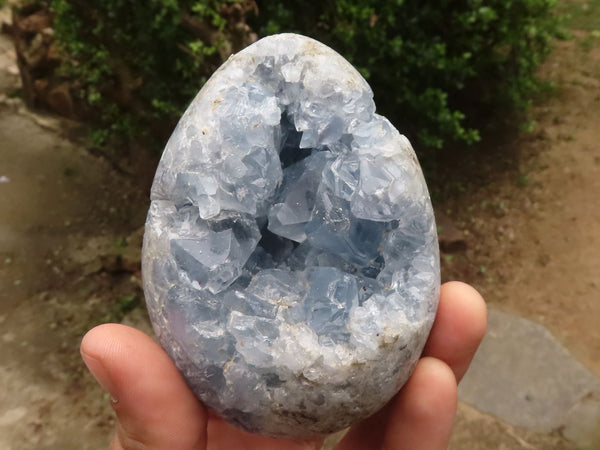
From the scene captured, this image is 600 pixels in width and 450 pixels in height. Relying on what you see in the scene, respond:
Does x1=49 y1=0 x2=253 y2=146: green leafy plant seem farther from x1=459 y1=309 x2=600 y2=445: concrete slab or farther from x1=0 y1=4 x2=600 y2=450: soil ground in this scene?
x1=459 y1=309 x2=600 y2=445: concrete slab

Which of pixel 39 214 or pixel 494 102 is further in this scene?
pixel 494 102

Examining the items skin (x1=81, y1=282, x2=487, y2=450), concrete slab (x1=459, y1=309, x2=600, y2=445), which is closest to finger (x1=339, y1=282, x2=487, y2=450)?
skin (x1=81, y1=282, x2=487, y2=450)

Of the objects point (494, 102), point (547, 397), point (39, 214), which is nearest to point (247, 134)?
point (547, 397)

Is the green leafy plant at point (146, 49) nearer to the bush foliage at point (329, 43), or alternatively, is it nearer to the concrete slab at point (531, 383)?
the bush foliage at point (329, 43)

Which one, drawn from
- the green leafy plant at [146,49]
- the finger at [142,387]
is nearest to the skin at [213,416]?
the finger at [142,387]

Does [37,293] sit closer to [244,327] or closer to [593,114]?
[244,327]

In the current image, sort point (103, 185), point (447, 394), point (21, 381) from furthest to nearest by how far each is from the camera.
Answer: point (103, 185) < point (21, 381) < point (447, 394)

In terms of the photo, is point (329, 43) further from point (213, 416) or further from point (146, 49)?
point (213, 416)

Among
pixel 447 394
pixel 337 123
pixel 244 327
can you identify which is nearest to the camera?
pixel 244 327
